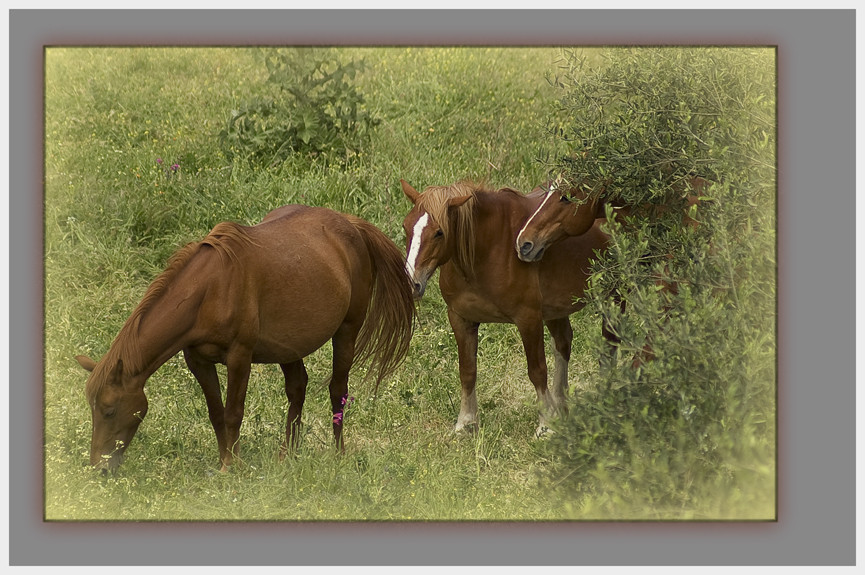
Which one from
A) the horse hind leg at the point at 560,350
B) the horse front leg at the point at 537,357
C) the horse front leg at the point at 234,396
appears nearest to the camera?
the horse front leg at the point at 234,396

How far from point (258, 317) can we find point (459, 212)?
1.64m

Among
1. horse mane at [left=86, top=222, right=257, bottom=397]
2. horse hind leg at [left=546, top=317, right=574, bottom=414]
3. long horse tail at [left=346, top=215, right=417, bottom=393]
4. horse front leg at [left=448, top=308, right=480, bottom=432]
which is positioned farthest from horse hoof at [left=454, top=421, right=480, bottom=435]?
horse mane at [left=86, top=222, right=257, bottom=397]

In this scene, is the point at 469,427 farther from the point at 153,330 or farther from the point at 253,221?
the point at 253,221

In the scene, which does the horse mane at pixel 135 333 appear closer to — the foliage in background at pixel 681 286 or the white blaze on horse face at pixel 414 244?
the white blaze on horse face at pixel 414 244

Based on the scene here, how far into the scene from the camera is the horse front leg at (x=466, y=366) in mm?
8508

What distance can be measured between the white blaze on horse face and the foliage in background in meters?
1.03

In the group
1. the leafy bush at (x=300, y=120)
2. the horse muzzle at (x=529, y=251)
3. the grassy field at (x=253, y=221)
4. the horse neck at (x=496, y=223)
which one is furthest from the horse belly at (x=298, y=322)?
the leafy bush at (x=300, y=120)

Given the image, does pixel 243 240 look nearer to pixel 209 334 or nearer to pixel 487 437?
pixel 209 334

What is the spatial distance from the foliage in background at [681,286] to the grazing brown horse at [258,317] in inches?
61.5

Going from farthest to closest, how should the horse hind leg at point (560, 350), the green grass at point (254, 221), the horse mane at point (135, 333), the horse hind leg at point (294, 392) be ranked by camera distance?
the horse hind leg at point (560, 350) → the horse hind leg at point (294, 392) → the green grass at point (254, 221) → the horse mane at point (135, 333)

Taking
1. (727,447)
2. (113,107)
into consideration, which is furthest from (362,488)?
(113,107)

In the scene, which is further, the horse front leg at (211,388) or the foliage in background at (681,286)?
the horse front leg at (211,388)

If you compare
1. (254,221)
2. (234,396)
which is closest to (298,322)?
(234,396)

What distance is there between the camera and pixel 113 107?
13055 millimetres
